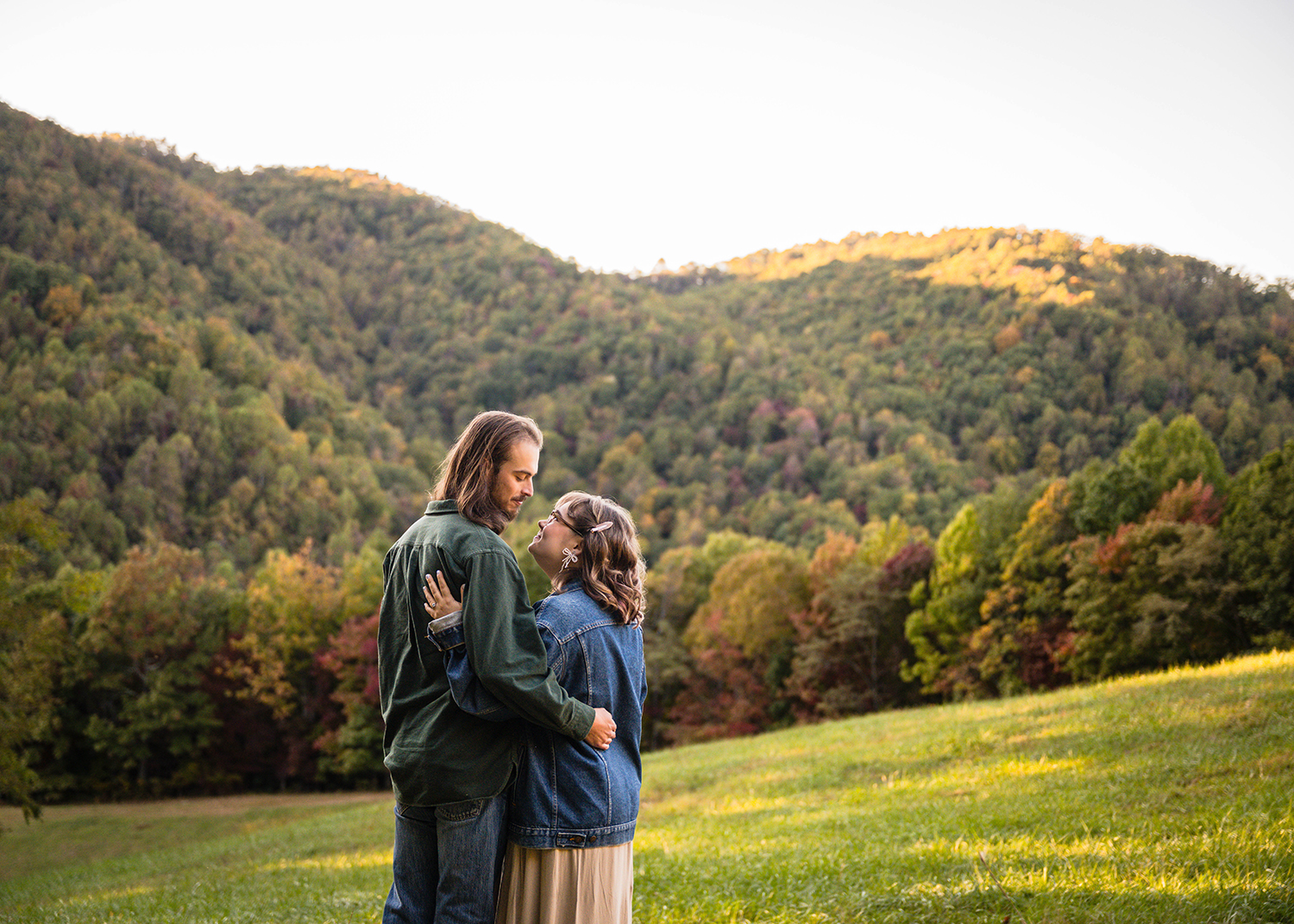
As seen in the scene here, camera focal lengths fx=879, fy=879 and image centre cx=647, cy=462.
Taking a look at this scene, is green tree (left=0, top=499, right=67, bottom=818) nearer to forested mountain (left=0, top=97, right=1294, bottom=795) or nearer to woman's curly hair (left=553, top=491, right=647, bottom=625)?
forested mountain (left=0, top=97, right=1294, bottom=795)

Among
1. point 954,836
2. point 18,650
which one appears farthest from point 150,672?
point 954,836

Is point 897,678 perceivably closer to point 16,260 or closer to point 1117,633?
point 1117,633

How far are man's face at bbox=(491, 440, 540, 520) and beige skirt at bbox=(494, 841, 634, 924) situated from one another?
1.41m

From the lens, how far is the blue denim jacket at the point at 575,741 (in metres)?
3.53

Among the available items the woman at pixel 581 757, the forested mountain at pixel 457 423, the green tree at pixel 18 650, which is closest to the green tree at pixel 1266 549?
the forested mountain at pixel 457 423

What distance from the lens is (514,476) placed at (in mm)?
3875

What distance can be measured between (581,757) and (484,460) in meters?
1.32

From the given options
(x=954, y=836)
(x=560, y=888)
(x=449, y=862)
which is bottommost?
(x=954, y=836)

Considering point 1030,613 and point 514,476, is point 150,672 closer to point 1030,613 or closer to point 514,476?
point 1030,613

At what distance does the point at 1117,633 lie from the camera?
28.6m

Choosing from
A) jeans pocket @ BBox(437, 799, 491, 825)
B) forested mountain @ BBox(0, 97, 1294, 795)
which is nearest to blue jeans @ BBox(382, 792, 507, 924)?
jeans pocket @ BBox(437, 799, 491, 825)

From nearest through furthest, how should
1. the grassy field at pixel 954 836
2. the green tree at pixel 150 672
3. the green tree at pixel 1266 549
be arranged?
the grassy field at pixel 954 836
the green tree at pixel 1266 549
the green tree at pixel 150 672

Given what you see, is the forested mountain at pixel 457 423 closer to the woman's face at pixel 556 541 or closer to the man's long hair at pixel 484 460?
the man's long hair at pixel 484 460

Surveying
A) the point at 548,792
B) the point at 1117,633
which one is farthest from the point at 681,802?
the point at 1117,633
